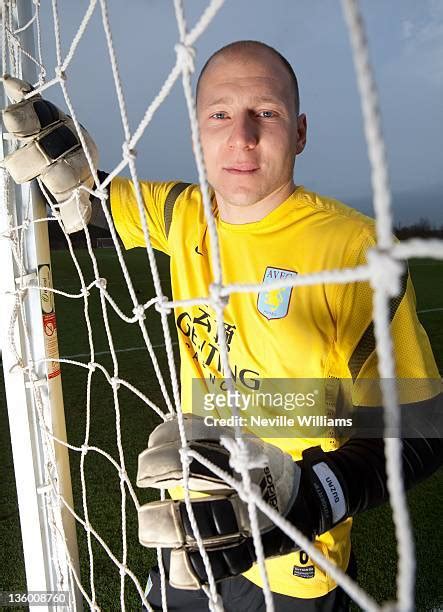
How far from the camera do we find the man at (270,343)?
68 centimetres

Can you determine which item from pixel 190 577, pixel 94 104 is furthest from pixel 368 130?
pixel 94 104

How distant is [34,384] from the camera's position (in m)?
1.03

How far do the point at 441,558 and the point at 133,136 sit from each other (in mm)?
1498

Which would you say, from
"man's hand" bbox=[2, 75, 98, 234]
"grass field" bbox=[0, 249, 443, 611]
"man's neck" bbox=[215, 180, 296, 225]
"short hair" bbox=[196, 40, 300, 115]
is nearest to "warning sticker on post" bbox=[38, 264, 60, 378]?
"man's hand" bbox=[2, 75, 98, 234]

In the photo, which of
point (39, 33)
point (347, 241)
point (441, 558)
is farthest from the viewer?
point (441, 558)

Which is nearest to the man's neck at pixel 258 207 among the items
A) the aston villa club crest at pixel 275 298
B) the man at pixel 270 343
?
the man at pixel 270 343

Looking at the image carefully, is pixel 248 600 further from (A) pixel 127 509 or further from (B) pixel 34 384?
(A) pixel 127 509

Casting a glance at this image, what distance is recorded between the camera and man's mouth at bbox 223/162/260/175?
2.87 ft

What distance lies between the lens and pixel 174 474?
67cm

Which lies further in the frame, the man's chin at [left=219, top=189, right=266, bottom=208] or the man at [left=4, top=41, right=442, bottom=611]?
the man's chin at [left=219, top=189, right=266, bottom=208]

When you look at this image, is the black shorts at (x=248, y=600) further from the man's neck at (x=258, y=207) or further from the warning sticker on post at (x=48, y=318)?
the man's neck at (x=258, y=207)

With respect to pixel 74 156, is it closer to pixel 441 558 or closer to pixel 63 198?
pixel 63 198

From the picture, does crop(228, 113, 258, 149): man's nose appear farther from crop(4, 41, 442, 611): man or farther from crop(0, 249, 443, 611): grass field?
crop(0, 249, 443, 611): grass field

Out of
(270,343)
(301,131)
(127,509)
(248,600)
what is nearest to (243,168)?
(301,131)
